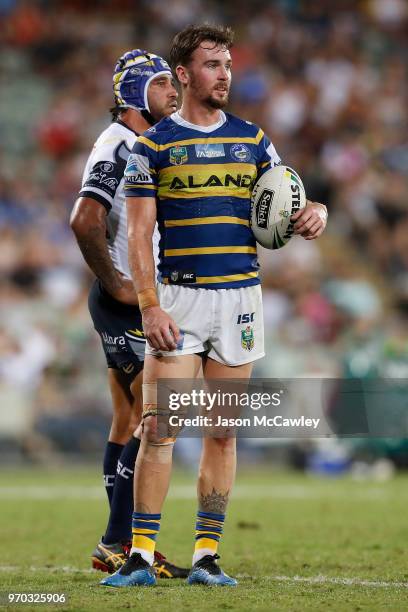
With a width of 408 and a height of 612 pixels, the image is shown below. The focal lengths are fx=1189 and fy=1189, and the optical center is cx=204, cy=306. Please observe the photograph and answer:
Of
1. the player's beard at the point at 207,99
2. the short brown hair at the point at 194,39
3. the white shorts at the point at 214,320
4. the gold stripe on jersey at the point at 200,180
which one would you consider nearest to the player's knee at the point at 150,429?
the white shorts at the point at 214,320

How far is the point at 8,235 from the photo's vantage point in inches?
612

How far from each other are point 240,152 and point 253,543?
2.97 m

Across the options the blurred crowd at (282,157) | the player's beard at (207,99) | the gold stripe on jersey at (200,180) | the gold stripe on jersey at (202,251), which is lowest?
the gold stripe on jersey at (202,251)

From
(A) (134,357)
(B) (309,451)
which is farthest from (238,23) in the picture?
(A) (134,357)

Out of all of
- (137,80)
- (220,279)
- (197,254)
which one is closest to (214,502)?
(220,279)

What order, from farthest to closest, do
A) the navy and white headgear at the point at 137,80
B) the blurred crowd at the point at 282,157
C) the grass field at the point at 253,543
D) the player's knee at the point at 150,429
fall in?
the blurred crowd at the point at 282,157 < the navy and white headgear at the point at 137,80 < the player's knee at the point at 150,429 < the grass field at the point at 253,543

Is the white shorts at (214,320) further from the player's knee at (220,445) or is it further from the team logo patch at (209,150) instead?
the team logo patch at (209,150)

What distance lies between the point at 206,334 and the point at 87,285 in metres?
10.1

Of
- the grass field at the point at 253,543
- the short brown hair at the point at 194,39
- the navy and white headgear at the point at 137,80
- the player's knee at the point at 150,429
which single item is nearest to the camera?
the grass field at the point at 253,543

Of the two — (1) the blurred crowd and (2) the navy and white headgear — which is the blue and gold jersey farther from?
(1) the blurred crowd

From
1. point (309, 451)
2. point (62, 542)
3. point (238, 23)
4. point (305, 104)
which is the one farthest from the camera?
point (238, 23)

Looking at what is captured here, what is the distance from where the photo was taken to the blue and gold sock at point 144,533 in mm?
5066

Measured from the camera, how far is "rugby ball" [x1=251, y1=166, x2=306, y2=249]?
16.9 feet

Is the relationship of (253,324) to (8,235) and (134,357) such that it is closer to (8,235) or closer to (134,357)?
(134,357)
